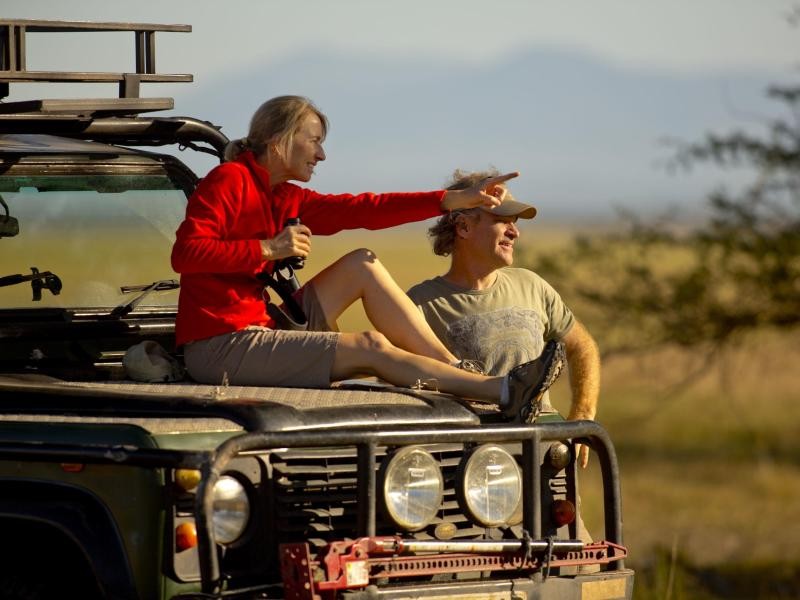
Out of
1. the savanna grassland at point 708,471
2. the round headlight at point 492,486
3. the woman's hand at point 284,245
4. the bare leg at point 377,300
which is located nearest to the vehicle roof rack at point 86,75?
the woman's hand at point 284,245

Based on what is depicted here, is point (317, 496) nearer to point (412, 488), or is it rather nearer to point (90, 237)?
point (412, 488)

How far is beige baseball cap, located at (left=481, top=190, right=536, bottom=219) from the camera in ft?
22.5

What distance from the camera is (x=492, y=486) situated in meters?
5.61

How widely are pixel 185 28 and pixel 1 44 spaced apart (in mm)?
781

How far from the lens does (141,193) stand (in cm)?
719

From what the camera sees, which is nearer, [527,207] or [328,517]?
[328,517]

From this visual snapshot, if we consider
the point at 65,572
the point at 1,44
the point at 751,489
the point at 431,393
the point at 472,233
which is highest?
the point at 1,44

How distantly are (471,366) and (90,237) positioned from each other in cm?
168

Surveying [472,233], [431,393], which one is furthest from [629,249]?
[431,393]

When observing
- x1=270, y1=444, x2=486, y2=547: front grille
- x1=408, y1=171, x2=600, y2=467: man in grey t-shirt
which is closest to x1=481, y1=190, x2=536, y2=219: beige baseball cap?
x1=408, y1=171, x2=600, y2=467: man in grey t-shirt

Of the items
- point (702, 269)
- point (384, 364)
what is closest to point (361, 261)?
point (384, 364)

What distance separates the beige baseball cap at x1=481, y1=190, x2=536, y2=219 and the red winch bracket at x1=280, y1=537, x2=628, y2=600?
1708 mm

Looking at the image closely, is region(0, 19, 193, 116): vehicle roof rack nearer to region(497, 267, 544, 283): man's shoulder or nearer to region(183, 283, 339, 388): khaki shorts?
region(183, 283, 339, 388): khaki shorts

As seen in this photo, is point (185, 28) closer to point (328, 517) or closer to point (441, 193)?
point (441, 193)
